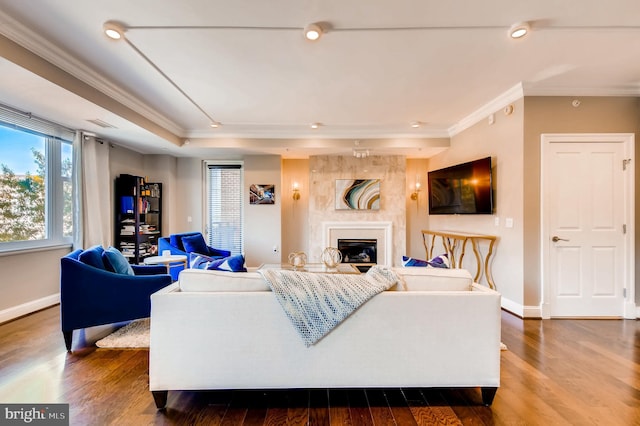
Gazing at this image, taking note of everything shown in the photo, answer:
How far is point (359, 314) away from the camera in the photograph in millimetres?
1703

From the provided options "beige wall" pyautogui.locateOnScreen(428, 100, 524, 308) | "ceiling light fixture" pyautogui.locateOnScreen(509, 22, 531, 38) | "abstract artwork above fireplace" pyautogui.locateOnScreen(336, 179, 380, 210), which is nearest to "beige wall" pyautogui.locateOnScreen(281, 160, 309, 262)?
"abstract artwork above fireplace" pyautogui.locateOnScreen(336, 179, 380, 210)

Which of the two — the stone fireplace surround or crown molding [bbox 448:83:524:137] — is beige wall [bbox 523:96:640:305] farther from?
the stone fireplace surround

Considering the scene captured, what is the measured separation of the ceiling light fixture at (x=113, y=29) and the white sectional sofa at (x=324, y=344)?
6.68ft

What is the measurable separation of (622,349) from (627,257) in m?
1.29

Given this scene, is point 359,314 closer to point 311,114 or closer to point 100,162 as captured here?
point 311,114

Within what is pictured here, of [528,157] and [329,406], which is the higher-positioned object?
[528,157]

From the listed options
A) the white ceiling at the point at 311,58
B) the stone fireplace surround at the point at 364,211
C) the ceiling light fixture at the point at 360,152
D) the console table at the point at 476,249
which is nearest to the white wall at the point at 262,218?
the stone fireplace surround at the point at 364,211

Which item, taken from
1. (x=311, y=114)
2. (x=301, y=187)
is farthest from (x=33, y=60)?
(x=301, y=187)

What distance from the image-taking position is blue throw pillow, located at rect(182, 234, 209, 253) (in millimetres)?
4525

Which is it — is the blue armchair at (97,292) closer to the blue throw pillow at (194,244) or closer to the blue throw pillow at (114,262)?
the blue throw pillow at (114,262)

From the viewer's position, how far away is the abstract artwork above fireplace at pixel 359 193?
18.2 ft

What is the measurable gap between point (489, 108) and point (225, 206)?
489 centimetres

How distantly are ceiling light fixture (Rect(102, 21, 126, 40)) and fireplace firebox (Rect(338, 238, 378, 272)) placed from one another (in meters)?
4.37

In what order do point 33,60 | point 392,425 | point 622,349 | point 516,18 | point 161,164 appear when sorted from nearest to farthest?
point 392,425, point 516,18, point 33,60, point 622,349, point 161,164
